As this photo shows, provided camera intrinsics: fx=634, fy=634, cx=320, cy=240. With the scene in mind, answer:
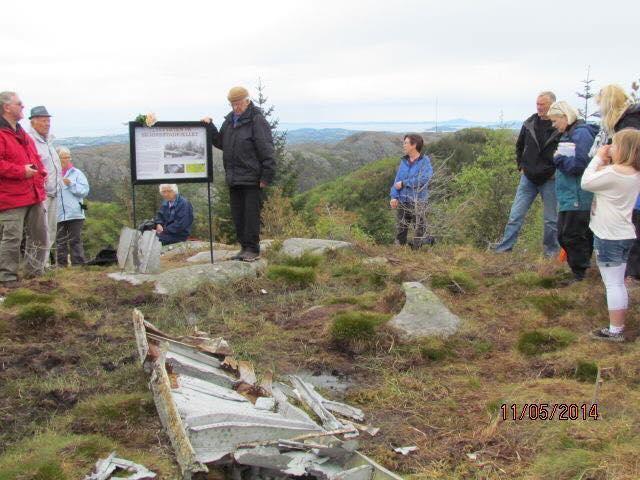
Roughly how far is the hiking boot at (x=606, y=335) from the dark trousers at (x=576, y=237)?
1.39m

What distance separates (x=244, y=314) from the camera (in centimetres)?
694

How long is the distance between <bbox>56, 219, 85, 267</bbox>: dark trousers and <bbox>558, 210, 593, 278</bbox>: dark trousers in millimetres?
6720

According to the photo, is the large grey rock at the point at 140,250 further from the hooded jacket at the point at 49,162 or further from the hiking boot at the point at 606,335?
the hiking boot at the point at 606,335

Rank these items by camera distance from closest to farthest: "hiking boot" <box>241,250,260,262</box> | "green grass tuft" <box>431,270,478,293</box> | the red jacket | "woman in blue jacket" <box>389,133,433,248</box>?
the red jacket, "green grass tuft" <box>431,270,478,293</box>, "hiking boot" <box>241,250,260,262</box>, "woman in blue jacket" <box>389,133,433,248</box>

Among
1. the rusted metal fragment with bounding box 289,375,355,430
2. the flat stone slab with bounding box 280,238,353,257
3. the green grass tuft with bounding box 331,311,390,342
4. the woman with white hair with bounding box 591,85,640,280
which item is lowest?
the rusted metal fragment with bounding box 289,375,355,430

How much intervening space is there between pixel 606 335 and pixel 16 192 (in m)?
6.52

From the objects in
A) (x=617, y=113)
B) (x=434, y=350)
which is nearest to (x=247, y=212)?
(x=434, y=350)

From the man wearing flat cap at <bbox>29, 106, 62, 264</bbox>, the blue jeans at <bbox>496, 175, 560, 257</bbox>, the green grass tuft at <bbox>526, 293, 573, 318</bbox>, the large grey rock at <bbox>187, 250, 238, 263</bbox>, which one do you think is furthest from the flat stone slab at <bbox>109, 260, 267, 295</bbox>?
the blue jeans at <bbox>496, 175, 560, 257</bbox>

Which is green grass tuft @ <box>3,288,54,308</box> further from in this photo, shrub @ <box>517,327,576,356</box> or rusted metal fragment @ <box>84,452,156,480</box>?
shrub @ <box>517,327,576,356</box>

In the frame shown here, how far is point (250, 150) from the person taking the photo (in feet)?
26.7

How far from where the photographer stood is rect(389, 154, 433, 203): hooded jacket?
9.10 meters

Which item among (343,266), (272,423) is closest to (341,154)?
(343,266)

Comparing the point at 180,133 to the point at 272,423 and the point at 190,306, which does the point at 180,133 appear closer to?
the point at 190,306

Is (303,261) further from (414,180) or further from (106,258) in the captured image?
(106,258)
